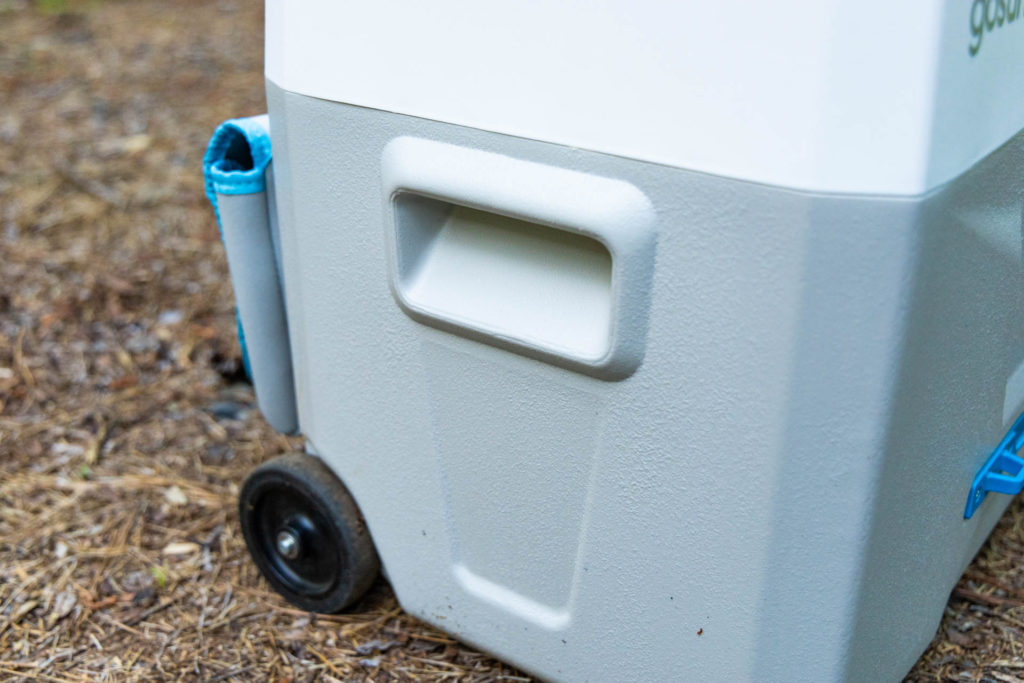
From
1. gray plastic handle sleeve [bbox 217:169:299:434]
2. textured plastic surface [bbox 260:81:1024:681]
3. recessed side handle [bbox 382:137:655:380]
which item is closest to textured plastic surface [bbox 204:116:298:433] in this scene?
gray plastic handle sleeve [bbox 217:169:299:434]

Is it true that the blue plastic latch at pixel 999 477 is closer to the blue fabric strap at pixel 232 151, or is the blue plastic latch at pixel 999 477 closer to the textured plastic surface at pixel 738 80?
the textured plastic surface at pixel 738 80

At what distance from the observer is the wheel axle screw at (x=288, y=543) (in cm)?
165

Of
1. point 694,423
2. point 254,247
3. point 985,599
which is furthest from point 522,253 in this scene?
point 985,599

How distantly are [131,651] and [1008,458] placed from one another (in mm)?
1312

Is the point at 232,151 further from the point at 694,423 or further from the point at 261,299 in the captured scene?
the point at 694,423

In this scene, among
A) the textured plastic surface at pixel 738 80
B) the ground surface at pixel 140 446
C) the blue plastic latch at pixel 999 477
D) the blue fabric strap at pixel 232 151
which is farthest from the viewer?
the ground surface at pixel 140 446

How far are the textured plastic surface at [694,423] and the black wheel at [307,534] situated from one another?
4 cm

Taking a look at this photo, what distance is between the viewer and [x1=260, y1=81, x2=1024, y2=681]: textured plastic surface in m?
1.02

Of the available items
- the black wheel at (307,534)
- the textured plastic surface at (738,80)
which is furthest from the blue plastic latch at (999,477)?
the black wheel at (307,534)

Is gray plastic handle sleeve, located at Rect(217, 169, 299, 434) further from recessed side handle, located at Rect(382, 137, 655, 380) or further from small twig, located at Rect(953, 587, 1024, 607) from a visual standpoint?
small twig, located at Rect(953, 587, 1024, 607)

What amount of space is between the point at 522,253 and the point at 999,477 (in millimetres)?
675

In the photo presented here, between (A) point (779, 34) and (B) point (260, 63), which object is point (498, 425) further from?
(B) point (260, 63)

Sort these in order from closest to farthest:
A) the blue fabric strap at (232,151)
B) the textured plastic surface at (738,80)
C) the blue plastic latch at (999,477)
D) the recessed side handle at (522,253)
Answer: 1. the textured plastic surface at (738,80)
2. the recessed side handle at (522,253)
3. the blue plastic latch at (999,477)
4. the blue fabric strap at (232,151)

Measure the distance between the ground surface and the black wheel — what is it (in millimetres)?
66
